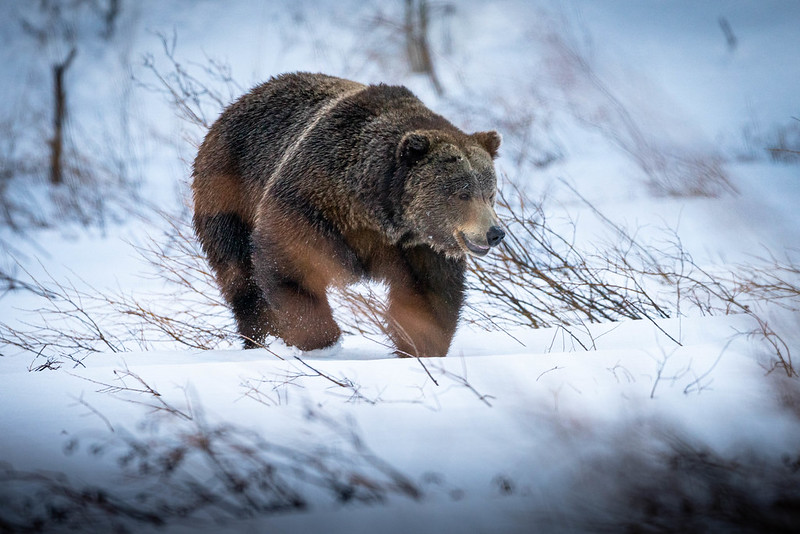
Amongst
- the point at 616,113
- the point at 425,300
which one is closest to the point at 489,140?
the point at 425,300

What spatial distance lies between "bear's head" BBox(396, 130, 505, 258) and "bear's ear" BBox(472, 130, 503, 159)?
0.26 meters

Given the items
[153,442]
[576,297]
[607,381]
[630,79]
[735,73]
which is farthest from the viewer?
[735,73]

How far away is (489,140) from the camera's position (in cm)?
398

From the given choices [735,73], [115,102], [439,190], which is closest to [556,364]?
[439,190]

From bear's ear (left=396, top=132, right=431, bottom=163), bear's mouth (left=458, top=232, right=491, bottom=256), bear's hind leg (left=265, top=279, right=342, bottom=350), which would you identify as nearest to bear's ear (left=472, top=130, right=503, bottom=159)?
bear's ear (left=396, top=132, right=431, bottom=163)

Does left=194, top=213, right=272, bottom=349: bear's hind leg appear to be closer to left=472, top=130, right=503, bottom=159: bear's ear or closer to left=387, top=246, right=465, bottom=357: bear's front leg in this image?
left=387, top=246, right=465, bottom=357: bear's front leg

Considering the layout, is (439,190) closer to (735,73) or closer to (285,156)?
(285,156)

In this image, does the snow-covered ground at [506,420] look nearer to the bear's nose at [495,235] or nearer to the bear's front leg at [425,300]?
the bear's front leg at [425,300]

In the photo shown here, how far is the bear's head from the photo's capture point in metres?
3.55

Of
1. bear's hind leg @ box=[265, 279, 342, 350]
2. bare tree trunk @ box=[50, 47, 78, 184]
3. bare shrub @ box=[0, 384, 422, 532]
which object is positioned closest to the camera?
bare shrub @ box=[0, 384, 422, 532]

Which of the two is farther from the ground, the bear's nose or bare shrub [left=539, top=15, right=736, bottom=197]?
the bear's nose

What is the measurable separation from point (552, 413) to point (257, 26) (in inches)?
557

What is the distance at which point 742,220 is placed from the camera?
1.19m

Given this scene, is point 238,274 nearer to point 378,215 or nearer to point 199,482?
point 378,215
